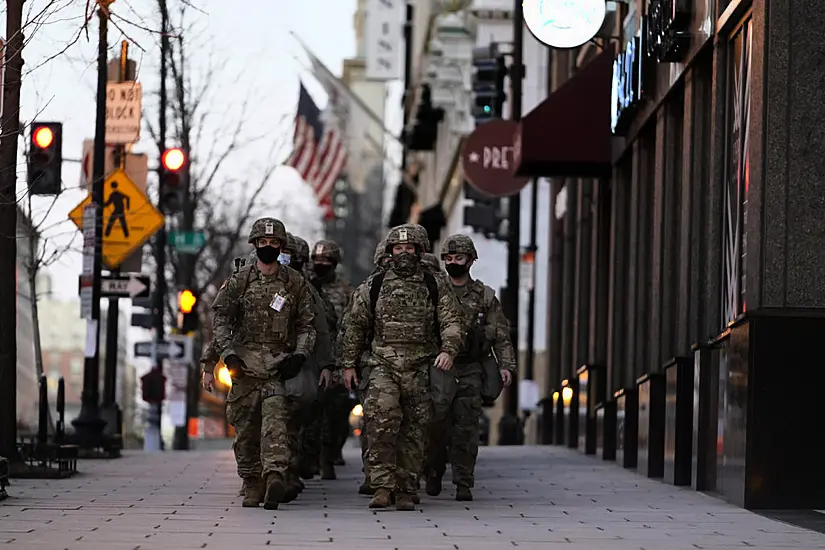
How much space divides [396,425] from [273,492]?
1.06m

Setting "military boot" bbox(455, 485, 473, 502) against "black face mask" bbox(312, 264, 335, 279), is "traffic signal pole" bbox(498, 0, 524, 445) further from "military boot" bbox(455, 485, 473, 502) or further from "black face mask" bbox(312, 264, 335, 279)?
"military boot" bbox(455, 485, 473, 502)

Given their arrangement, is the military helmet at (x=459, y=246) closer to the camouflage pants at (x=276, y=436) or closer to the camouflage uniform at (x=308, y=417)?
the camouflage uniform at (x=308, y=417)

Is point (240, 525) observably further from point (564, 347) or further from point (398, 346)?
point (564, 347)

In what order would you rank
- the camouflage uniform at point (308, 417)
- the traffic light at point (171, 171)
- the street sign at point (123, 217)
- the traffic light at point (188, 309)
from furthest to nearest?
the traffic light at point (188, 309) < the traffic light at point (171, 171) < the street sign at point (123, 217) < the camouflage uniform at point (308, 417)

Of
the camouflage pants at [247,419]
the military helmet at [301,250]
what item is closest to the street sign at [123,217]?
the military helmet at [301,250]

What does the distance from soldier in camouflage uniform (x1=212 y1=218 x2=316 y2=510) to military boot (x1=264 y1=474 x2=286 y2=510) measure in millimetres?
104

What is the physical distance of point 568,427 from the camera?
29.2m

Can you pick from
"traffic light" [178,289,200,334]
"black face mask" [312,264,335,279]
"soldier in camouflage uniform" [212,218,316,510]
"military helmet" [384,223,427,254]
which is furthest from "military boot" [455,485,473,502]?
"traffic light" [178,289,200,334]

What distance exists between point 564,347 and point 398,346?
53.7 ft

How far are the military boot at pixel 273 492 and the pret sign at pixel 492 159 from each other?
1649 cm

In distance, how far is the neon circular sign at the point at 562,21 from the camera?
22.9m

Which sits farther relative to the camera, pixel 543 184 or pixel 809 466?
pixel 543 184

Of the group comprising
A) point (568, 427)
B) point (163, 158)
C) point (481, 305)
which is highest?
point (163, 158)

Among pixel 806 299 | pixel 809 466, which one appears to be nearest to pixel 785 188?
pixel 806 299
